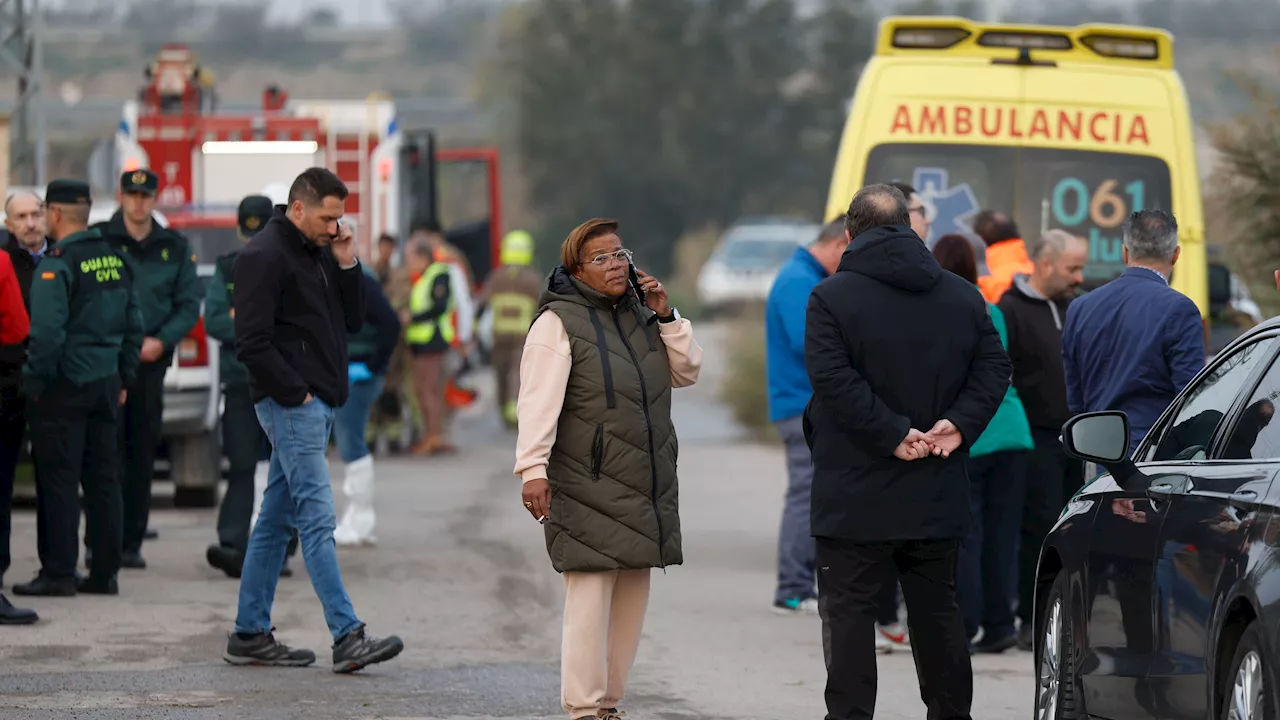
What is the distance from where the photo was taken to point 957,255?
9117mm

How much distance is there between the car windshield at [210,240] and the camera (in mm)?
16453

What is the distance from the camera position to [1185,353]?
322 inches

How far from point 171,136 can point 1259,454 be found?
55.6 ft

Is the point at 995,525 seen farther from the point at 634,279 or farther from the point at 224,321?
the point at 224,321

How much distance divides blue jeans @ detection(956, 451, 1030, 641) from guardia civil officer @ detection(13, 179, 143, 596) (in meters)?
3.94

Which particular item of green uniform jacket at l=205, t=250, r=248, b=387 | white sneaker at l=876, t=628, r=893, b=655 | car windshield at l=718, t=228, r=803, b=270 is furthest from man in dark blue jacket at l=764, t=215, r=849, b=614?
car windshield at l=718, t=228, r=803, b=270

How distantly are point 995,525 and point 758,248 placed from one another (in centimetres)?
3515

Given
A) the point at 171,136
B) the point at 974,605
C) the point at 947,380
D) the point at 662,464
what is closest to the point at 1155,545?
the point at 947,380

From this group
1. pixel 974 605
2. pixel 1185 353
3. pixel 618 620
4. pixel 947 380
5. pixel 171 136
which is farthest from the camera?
pixel 171 136

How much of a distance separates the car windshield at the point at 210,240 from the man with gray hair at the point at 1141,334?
363 inches

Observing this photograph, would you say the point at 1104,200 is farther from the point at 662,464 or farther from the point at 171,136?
the point at 171,136

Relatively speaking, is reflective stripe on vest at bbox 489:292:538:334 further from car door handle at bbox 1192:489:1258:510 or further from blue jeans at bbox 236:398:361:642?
car door handle at bbox 1192:489:1258:510

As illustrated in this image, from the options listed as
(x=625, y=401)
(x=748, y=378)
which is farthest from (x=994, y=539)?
(x=748, y=378)

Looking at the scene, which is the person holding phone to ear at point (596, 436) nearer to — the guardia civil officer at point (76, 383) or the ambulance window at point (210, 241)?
the guardia civil officer at point (76, 383)
